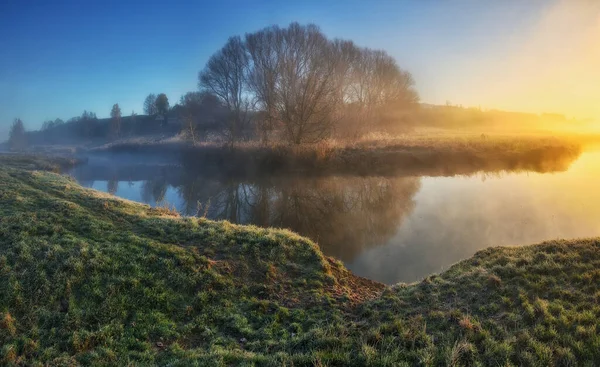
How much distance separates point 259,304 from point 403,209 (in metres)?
12.5

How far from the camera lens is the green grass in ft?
16.2

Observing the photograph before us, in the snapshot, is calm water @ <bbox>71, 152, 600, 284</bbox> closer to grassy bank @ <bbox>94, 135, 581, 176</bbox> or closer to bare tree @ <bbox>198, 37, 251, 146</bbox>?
grassy bank @ <bbox>94, 135, 581, 176</bbox>

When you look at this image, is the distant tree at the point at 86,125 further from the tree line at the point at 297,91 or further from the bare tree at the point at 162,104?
the tree line at the point at 297,91

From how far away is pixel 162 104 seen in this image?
8188cm

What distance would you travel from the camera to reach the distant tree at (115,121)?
81938mm

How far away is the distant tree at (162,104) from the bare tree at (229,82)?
45.6m

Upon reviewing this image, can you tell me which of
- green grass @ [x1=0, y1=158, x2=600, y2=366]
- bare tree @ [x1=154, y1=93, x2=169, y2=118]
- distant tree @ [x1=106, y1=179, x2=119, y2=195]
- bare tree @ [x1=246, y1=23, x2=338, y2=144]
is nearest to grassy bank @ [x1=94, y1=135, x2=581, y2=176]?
bare tree @ [x1=246, y1=23, x2=338, y2=144]

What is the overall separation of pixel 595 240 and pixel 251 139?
111 feet

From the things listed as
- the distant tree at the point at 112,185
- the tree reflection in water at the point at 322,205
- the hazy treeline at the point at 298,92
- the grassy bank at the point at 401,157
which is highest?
the hazy treeline at the point at 298,92

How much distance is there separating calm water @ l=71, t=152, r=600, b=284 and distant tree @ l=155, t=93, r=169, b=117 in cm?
5783

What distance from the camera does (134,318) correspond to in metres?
5.98

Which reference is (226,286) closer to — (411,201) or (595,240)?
(595,240)

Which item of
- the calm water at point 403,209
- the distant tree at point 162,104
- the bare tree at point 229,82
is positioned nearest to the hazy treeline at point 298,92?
the bare tree at point 229,82

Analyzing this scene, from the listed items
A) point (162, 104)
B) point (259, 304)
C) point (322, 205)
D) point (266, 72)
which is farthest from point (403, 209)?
point (162, 104)
